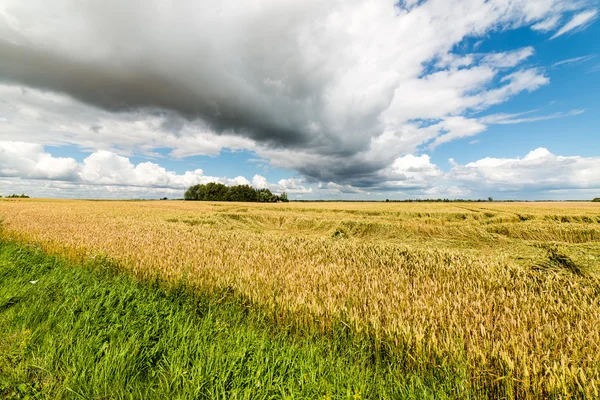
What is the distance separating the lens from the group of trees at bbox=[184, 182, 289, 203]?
4107 inches

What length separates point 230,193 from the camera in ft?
343

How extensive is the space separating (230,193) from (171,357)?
105528 millimetres

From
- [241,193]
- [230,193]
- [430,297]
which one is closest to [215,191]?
[230,193]

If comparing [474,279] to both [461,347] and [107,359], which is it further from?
[107,359]

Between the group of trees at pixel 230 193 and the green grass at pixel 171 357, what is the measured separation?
101 m

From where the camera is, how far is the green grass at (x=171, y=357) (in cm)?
230

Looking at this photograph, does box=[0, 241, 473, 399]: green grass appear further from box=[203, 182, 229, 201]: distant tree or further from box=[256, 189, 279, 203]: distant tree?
box=[203, 182, 229, 201]: distant tree

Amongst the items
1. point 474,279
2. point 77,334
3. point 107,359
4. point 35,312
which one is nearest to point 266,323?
point 107,359

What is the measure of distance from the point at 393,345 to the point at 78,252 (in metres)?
8.27

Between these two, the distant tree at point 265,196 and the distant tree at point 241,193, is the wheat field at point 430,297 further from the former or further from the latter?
the distant tree at point 265,196

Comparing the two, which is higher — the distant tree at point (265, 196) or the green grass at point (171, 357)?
the distant tree at point (265, 196)

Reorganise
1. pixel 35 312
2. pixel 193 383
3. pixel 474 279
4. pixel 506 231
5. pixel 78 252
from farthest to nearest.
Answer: pixel 506 231 < pixel 78 252 < pixel 474 279 < pixel 35 312 < pixel 193 383

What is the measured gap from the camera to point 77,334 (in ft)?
10.0

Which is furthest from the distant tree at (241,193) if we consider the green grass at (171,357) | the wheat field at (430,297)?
the green grass at (171,357)
